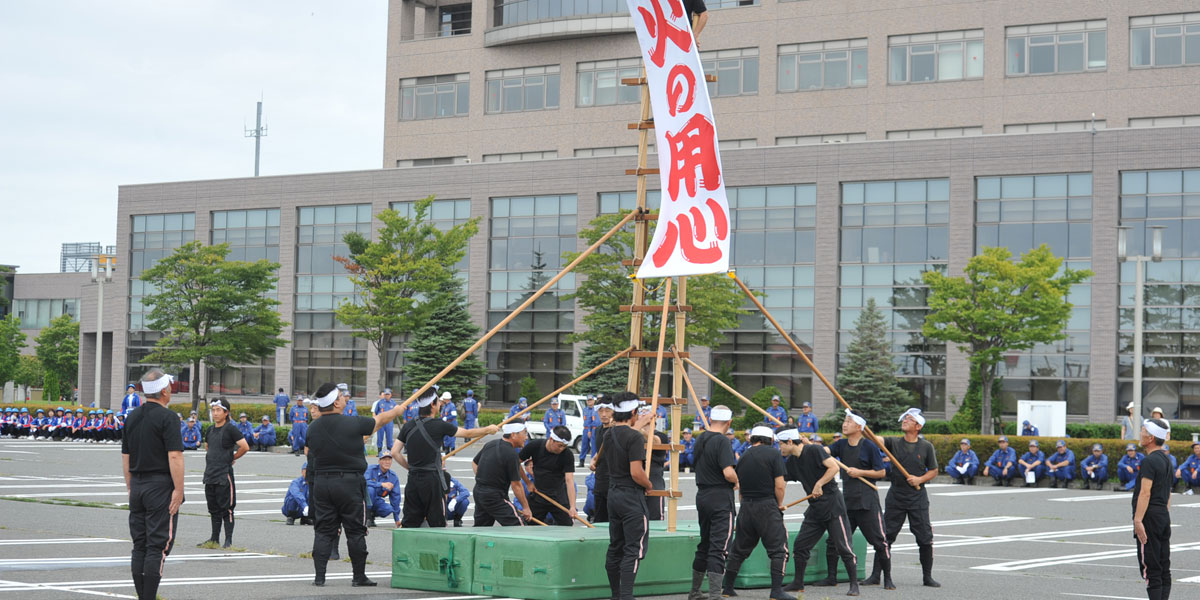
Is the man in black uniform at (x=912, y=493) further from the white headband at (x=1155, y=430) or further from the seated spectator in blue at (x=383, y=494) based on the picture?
the seated spectator in blue at (x=383, y=494)

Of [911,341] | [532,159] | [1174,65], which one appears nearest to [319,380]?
[532,159]

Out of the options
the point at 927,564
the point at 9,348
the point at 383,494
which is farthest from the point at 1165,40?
the point at 9,348

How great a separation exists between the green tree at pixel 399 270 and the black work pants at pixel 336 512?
3589 cm

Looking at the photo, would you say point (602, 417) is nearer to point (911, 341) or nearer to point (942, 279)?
point (942, 279)

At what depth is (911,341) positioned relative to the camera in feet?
154

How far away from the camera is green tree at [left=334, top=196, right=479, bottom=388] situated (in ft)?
158

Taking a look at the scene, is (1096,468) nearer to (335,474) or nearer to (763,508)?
(763,508)

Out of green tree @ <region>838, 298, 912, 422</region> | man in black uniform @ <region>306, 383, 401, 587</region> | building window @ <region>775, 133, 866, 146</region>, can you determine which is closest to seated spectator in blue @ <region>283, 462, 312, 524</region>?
man in black uniform @ <region>306, 383, 401, 587</region>

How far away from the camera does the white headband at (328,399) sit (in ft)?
39.3

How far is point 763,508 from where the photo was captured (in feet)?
39.3

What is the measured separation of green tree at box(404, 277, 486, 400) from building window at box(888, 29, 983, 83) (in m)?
18.9

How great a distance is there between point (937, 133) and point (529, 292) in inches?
673

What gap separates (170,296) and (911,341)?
28.4 metres

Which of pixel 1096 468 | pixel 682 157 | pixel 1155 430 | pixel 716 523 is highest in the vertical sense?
pixel 682 157
